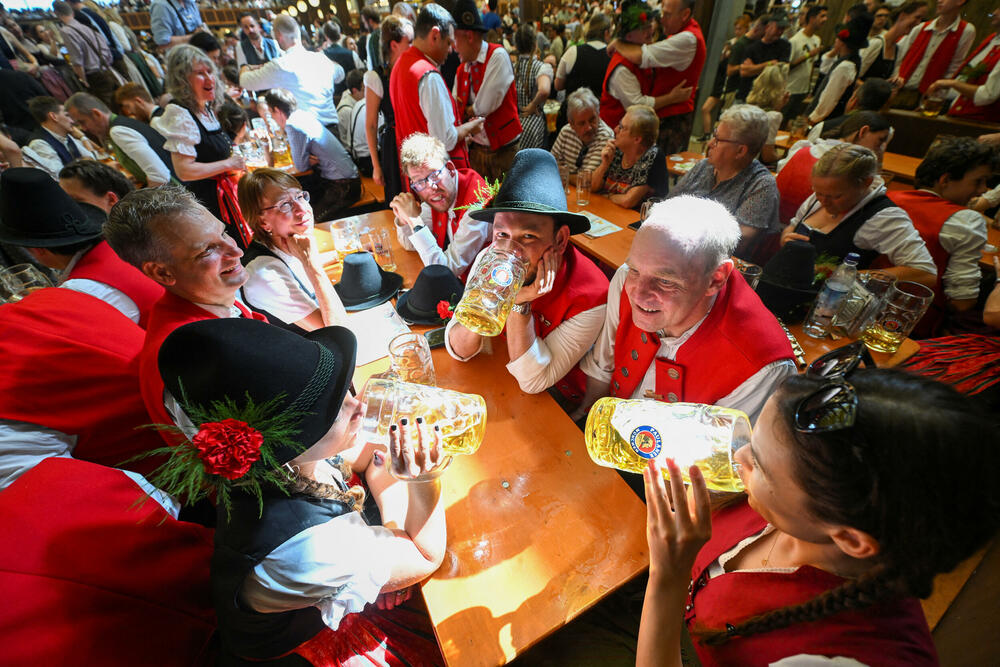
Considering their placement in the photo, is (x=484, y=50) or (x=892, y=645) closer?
(x=892, y=645)

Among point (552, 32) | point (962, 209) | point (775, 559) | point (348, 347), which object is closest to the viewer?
point (775, 559)

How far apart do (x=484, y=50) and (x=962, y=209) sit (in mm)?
3973

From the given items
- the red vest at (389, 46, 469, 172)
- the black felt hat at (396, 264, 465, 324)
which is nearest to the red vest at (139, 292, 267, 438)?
the black felt hat at (396, 264, 465, 324)

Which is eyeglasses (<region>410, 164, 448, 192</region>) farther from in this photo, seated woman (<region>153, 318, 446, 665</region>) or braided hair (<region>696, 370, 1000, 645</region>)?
braided hair (<region>696, 370, 1000, 645</region>)

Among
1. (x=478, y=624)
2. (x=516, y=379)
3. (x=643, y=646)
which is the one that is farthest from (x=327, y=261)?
(x=643, y=646)

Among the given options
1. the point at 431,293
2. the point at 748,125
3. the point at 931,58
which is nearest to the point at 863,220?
the point at 748,125

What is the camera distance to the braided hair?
2.26 feet

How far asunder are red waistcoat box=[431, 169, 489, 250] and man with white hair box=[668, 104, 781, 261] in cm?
189

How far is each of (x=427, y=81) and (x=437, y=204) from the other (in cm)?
137

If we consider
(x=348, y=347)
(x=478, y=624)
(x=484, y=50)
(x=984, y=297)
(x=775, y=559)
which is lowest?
(x=984, y=297)

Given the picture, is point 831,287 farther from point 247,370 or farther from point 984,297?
point 247,370

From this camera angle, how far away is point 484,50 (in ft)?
13.3

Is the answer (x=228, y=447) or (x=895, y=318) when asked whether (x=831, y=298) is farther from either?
(x=228, y=447)

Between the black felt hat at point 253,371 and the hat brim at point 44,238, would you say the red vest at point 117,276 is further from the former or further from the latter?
the black felt hat at point 253,371
